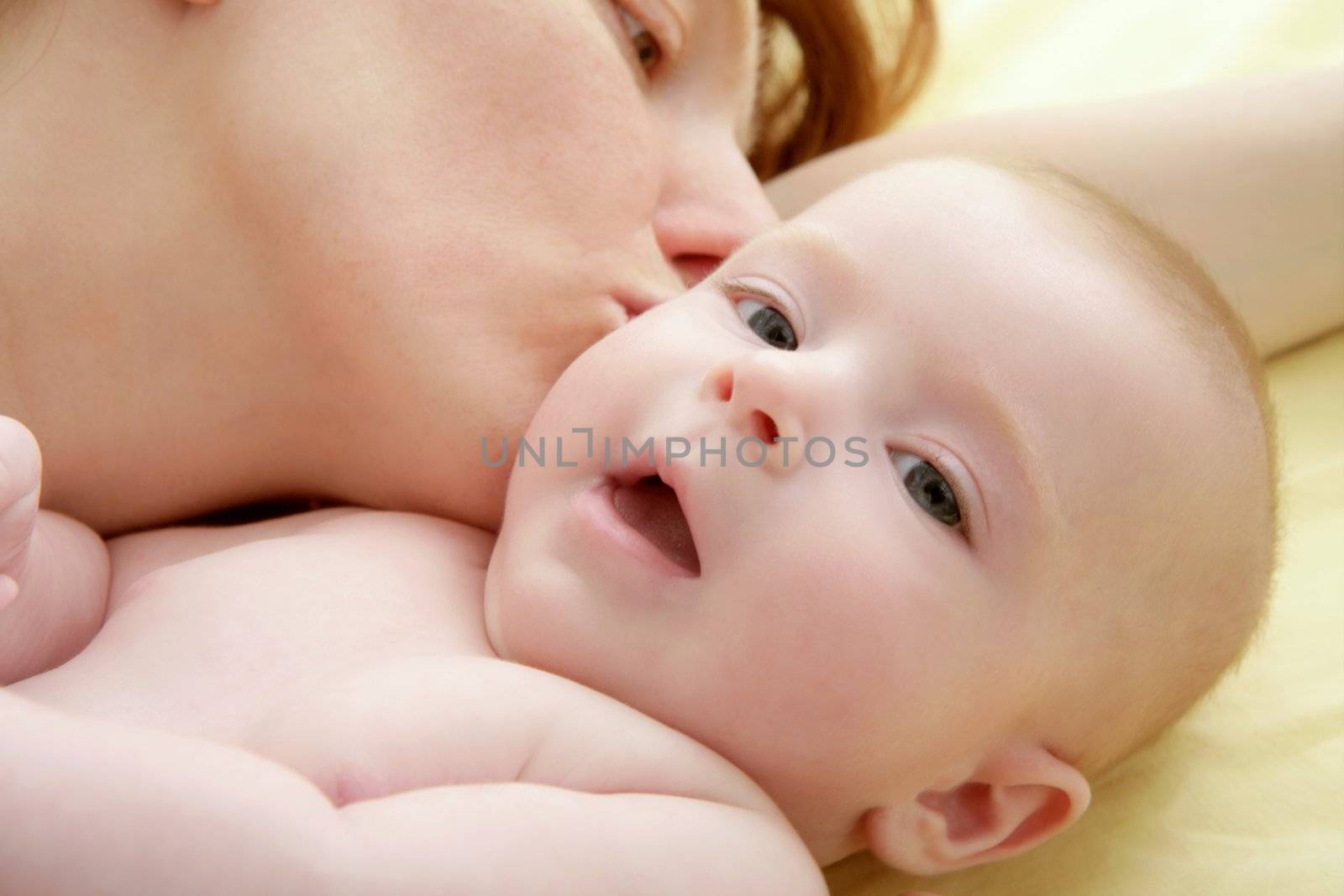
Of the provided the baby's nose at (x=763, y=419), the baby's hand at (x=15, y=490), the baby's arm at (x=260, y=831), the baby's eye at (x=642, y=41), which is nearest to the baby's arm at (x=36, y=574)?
the baby's hand at (x=15, y=490)

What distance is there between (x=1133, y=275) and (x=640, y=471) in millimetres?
457

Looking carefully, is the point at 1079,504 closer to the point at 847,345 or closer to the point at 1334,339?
the point at 847,345

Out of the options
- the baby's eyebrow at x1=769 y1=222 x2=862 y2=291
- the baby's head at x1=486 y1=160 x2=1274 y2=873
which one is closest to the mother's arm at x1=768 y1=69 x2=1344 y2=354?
the baby's head at x1=486 y1=160 x2=1274 y2=873

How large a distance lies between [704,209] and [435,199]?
350 millimetres

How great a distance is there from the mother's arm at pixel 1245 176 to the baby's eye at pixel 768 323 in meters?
0.67

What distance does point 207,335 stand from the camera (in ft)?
4.00

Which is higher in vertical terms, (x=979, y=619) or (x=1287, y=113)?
(x=1287, y=113)

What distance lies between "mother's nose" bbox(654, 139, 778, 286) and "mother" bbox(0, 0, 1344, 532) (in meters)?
0.07

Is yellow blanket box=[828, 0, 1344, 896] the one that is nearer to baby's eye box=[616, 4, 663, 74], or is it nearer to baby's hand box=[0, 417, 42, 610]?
baby's hand box=[0, 417, 42, 610]

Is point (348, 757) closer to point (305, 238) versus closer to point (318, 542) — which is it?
point (318, 542)

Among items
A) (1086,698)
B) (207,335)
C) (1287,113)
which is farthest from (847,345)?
(1287,113)

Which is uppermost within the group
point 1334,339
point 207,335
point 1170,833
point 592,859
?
point 207,335

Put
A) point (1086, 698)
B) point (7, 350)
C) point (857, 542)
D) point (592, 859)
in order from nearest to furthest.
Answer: point (592, 859), point (857, 542), point (1086, 698), point (7, 350)

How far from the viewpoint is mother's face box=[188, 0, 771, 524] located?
116 cm
